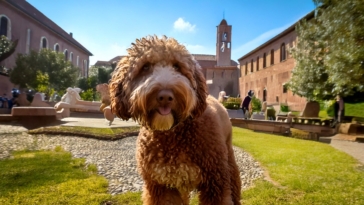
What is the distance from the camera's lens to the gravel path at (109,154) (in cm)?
466

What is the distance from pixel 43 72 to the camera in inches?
1534

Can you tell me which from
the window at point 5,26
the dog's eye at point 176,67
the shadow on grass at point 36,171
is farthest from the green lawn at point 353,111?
the window at point 5,26

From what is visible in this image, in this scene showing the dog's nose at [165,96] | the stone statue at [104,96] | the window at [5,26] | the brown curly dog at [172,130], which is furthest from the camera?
the window at [5,26]

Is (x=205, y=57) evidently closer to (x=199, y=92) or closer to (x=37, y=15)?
(x=37, y=15)

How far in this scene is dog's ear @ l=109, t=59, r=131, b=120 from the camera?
2.35 m

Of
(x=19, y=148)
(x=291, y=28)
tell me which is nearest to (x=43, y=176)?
(x=19, y=148)

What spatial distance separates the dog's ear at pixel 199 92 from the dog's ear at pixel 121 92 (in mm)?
595

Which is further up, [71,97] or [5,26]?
[5,26]

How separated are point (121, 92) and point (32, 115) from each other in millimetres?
11191

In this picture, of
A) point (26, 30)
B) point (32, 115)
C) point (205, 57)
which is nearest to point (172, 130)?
point (32, 115)

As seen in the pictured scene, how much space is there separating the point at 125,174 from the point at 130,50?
3.17 meters

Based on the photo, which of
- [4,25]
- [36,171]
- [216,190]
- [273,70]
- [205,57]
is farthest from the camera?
[205,57]

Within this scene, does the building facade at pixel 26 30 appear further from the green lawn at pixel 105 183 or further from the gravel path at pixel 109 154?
the green lawn at pixel 105 183

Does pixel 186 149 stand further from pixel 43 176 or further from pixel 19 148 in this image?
pixel 19 148
